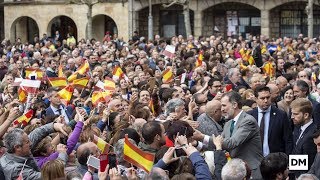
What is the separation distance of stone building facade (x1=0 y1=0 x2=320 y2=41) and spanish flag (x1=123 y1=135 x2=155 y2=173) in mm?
37032

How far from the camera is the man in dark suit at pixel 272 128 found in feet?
35.4

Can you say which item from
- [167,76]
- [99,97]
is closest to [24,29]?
[167,76]

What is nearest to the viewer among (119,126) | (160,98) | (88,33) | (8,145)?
(8,145)

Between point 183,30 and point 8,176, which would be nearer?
point 8,176

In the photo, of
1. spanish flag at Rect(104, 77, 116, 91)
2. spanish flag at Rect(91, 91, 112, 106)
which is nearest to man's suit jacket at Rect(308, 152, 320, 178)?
spanish flag at Rect(91, 91, 112, 106)

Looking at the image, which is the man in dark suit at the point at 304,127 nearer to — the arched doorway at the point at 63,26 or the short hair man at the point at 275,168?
the short hair man at the point at 275,168

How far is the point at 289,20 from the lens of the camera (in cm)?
4572

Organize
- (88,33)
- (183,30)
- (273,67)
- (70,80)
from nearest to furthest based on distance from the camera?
(70,80), (273,67), (88,33), (183,30)

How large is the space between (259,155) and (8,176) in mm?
3072

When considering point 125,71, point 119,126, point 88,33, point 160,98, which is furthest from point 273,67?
point 88,33

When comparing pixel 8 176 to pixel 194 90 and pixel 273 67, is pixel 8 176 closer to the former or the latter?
pixel 194 90

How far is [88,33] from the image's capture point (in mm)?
45000

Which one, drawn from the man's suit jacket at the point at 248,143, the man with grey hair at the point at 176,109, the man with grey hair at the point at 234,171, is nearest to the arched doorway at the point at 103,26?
the man with grey hair at the point at 176,109

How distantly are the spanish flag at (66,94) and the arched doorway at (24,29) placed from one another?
37480mm
